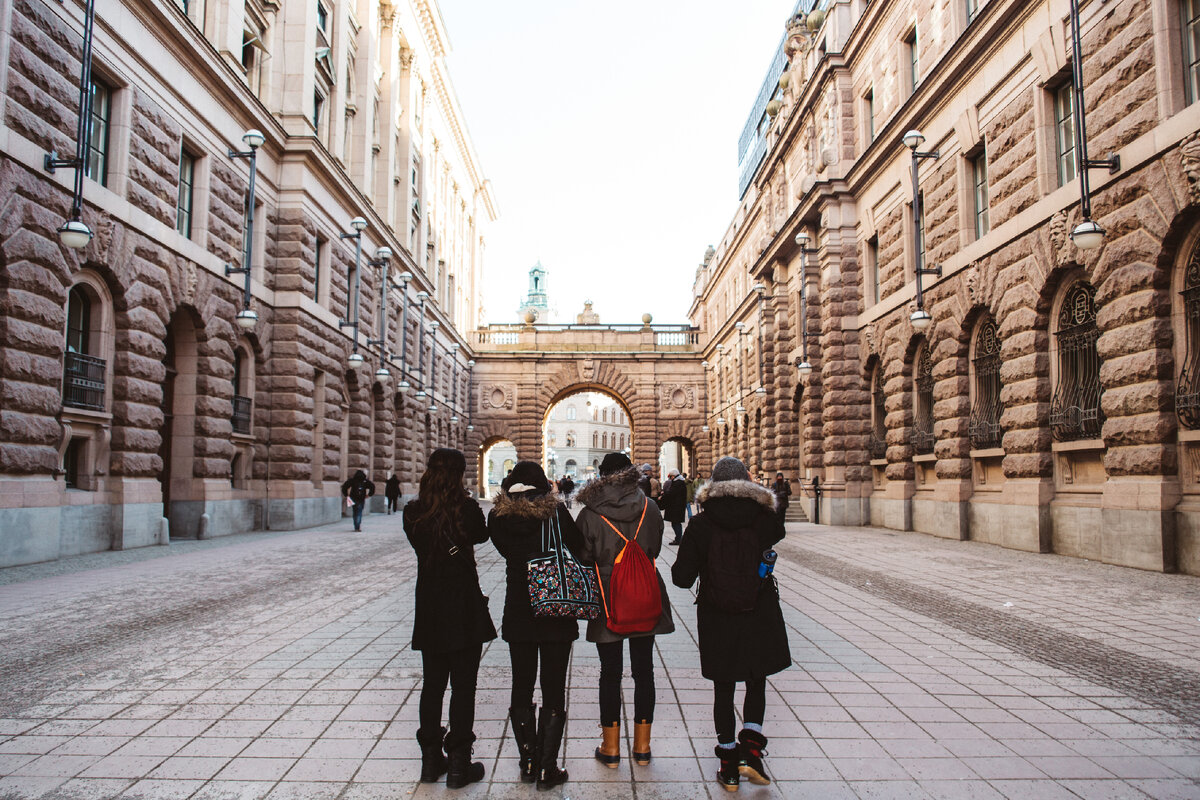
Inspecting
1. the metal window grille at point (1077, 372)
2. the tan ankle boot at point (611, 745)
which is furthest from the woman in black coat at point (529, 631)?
the metal window grille at point (1077, 372)

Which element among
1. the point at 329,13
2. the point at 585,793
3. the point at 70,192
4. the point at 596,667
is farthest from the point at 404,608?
the point at 329,13

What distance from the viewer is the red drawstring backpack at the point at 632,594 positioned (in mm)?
4230

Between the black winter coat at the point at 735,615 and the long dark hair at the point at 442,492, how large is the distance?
3.84 ft

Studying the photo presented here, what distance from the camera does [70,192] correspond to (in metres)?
12.1

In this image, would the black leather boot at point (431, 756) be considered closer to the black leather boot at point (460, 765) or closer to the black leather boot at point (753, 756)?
the black leather boot at point (460, 765)

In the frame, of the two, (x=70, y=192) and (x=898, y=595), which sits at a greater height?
(x=70, y=192)

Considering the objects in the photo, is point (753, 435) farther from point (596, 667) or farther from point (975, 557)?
point (596, 667)

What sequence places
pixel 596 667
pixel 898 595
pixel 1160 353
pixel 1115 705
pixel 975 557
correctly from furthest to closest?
pixel 975 557, pixel 1160 353, pixel 898 595, pixel 596 667, pixel 1115 705

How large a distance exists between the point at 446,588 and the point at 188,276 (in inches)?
554

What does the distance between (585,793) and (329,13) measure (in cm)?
2472

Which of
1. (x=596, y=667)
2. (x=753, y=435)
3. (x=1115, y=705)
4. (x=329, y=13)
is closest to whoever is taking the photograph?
(x=1115, y=705)

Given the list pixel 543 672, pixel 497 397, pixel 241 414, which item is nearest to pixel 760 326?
pixel 241 414

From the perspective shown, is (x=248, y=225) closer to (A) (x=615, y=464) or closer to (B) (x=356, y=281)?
(B) (x=356, y=281)

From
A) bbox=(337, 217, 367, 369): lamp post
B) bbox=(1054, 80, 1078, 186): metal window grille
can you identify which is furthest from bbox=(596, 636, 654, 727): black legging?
bbox=(337, 217, 367, 369): lamp post
